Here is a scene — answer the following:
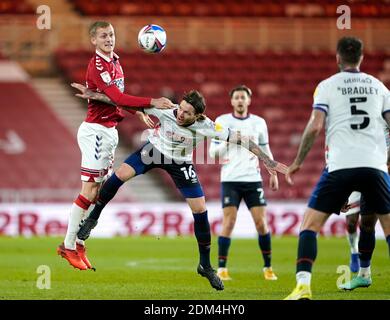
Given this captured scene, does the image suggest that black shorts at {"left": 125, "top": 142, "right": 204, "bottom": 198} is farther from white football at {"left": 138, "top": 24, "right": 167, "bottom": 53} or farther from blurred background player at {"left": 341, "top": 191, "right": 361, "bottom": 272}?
blurred background player at {"left": 341, "top": 191, "right": 361, "bottom": 272}

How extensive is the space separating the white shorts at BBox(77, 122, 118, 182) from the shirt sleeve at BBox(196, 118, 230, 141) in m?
1.19

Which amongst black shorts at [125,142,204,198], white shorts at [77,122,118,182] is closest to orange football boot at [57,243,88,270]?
white shorts at [77,122,118,182]

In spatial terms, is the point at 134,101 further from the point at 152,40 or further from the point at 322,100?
the point at 322,100

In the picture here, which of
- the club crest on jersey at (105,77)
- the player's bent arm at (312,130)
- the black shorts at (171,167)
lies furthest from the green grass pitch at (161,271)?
the club crest on jersey at (105,77)

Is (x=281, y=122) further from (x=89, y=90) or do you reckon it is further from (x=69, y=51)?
(x=89, y=90)

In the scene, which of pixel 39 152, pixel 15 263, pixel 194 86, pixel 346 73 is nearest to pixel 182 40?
pixel 194 86

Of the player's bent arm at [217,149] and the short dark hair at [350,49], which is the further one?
the player's bent arm at [217,149]

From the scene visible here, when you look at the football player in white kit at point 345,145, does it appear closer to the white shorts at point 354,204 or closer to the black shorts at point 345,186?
the black shorts at point 345,186

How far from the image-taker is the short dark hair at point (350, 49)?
24.7 feet

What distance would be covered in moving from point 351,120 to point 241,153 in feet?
14.5

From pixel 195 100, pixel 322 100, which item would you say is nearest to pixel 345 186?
pixel 322 100

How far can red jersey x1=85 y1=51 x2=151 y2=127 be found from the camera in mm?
9336

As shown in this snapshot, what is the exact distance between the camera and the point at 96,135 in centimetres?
982

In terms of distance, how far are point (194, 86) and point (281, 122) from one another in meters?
2.69
